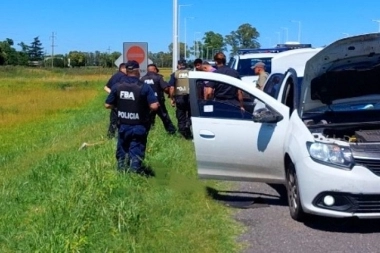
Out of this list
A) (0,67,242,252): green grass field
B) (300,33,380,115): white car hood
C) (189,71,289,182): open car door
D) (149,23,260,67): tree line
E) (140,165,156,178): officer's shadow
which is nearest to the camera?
(0,67,242,252): green grass field

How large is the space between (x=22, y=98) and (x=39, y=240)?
45627 millimetres

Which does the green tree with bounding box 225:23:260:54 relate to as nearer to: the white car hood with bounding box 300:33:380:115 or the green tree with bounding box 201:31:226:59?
the green tree with bounding box 201:31:226:59

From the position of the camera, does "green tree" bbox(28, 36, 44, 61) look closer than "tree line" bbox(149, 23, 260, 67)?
No

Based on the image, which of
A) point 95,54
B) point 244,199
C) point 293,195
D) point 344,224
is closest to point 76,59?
point 95,54

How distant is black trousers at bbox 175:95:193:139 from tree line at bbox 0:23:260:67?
69.7 metres

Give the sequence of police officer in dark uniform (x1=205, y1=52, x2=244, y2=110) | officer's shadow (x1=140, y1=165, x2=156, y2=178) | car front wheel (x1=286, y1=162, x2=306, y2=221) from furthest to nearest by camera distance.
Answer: officer's shadow (x1=140, y1=165, x2=156, y2=178) < police officer in dark uniform (x1=205, y1=52, x2=244, y2=110) < car front wheel (x1=286, y1=162, x2=306, y2=221)

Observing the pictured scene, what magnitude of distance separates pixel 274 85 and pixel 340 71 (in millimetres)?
1718

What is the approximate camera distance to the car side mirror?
8086mm

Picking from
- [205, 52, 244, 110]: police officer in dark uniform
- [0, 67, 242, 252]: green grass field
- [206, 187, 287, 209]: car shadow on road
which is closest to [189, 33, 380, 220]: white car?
[205, 52, 244, 110]: police officer in dark uniform

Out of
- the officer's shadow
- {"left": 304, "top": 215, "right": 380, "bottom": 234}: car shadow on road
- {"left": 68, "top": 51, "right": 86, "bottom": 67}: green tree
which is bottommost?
{"left": 68, "top": 51, "right": 86, "bottom": 67}: green tree

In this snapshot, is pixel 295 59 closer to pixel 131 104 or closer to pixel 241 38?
pixel 131 104

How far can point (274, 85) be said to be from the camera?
9961 millimetres

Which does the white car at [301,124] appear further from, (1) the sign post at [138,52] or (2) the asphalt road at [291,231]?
(1) the sign post at [138,52]

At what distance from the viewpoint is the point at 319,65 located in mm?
8195
